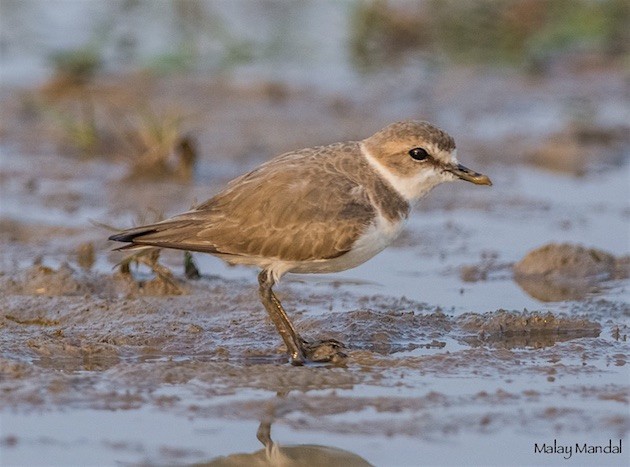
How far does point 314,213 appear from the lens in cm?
680

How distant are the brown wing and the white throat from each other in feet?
0.47

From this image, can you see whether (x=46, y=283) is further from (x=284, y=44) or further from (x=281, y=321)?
(x=284, y=44)

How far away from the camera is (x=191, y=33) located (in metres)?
15.3

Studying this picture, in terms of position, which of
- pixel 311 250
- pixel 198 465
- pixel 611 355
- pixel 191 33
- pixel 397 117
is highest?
pixel 191 33

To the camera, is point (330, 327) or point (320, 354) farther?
point (330, 327)

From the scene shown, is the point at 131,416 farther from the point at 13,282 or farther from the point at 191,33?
the point at 191,33

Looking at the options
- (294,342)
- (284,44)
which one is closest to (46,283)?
(294,342)

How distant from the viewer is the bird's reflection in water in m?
5.30

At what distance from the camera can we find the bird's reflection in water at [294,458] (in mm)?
5301

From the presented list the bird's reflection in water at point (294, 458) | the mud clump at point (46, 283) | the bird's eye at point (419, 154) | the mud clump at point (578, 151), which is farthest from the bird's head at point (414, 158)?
the mud clump at point (578, 151)

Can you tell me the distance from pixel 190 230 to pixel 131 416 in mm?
1396

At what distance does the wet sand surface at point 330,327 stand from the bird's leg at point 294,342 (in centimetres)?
12

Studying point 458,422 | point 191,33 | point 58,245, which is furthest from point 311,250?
point 191,33

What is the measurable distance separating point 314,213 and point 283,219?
0.55 ft
